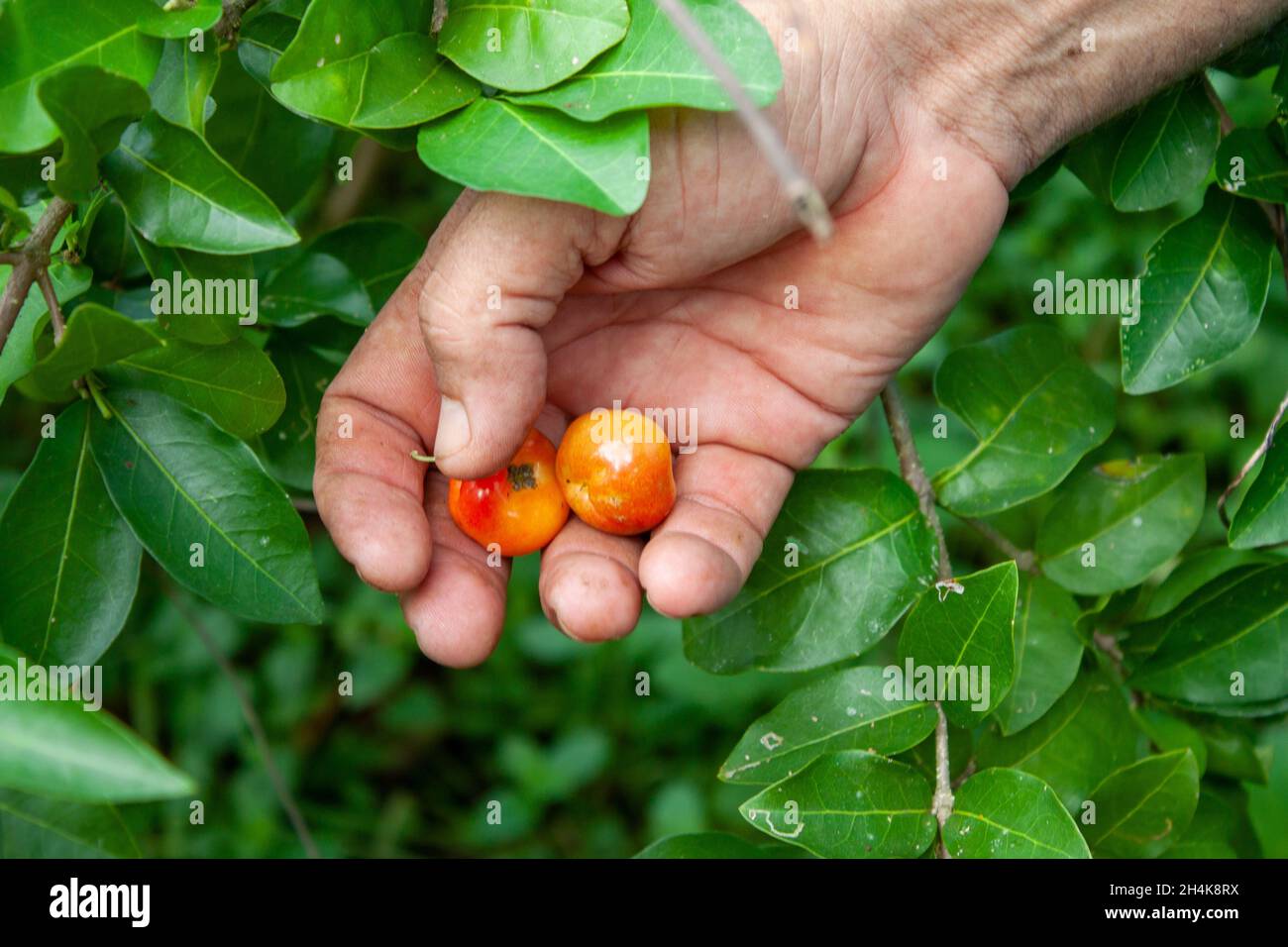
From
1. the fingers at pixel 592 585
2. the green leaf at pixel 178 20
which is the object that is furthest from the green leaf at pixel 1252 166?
the green leaf at pixel 178 20

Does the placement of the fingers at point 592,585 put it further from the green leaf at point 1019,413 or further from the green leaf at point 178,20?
the green leaf at point 178,20

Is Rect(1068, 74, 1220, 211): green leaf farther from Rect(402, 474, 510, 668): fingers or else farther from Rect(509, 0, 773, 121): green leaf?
Rect(402, 474, 510, 668): fingers

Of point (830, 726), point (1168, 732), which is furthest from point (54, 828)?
point (1168, 732)

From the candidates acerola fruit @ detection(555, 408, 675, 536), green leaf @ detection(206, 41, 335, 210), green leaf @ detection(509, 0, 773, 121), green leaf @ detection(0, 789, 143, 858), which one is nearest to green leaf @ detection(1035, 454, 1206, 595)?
acerola fruit @ detection(555, 408, 675, 536)

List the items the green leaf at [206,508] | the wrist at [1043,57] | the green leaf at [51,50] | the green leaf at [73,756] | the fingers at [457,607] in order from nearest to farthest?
1. the green leaf at [73,756]
2. the green leaf at [51,50]
3. the green leaf at [206,508]
4. the fingers at [457,607]
5. the wrist at [1043,57]

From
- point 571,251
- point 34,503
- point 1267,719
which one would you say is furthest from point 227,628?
point 1267,719

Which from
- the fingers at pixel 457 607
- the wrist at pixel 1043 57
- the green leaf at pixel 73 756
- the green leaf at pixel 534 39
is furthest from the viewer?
the wrist at pixel 1043 57

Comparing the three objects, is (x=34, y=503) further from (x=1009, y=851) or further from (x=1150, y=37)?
(x=1150, y=37)
